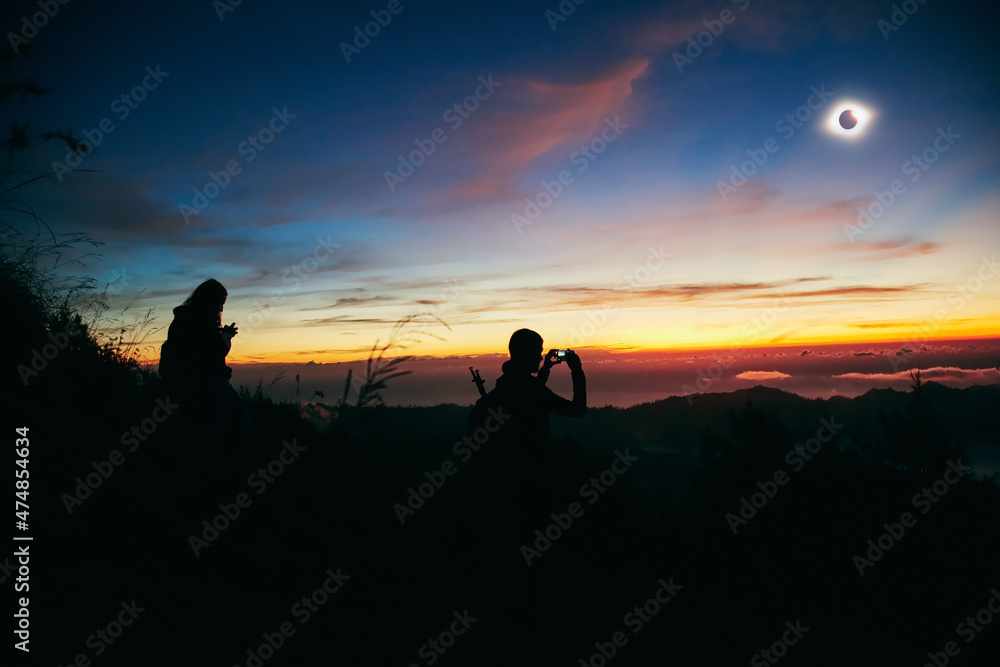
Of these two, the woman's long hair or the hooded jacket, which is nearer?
the hooded jacket

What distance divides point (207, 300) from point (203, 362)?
0.64m

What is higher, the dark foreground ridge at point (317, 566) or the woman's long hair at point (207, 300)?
the woman's long hair at point (207, 300)

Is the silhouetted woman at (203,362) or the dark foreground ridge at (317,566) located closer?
the dark foreground ridge at (317,566)

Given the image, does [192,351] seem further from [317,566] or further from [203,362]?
[317,566]

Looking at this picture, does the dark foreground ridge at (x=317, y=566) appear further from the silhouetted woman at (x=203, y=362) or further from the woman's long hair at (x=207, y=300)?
the woman's long hair at (x=207, y=300)

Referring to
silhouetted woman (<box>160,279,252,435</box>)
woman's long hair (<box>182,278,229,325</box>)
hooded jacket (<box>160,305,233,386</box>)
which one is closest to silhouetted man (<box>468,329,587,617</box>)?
silhouetted woman (<box>160,279,252,435</box>)

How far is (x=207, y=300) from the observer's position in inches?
198

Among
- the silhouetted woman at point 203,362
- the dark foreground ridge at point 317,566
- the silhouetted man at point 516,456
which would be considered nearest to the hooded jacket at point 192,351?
the silhouetted woman at point 203,362

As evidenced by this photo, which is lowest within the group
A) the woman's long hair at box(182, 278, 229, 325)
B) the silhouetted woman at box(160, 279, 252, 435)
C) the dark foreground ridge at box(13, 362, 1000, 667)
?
the dark foreground ridge at box(13, 362, 1000, 667)

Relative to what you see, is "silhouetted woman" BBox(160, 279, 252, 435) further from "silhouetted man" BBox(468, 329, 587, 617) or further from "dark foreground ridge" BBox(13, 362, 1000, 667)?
"silhouetted man" BBox(468, 329, 587, 617)

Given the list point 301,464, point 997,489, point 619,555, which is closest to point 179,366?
point 301,464

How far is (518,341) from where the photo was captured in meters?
4.76

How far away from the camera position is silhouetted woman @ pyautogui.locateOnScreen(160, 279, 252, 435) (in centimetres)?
472

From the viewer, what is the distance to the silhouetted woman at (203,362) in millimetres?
4723
